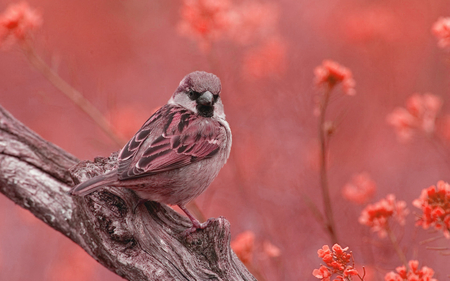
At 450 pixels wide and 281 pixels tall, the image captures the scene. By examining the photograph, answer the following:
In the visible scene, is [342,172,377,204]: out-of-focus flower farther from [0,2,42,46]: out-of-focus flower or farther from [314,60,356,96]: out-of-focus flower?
[0,2,42,46]: out-of-focus flower

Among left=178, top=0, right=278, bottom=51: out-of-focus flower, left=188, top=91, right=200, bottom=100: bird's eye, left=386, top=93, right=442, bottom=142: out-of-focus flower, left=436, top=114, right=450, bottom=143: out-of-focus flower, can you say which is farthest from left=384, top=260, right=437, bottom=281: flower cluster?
left=178, top=0, right=278, bottom=51: out-of-focus flower

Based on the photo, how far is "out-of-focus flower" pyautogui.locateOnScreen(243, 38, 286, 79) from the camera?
5531mm

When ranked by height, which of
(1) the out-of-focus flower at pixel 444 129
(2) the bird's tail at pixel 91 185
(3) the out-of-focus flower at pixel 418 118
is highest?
(1) the out-of-focus flower at pixel 444 129

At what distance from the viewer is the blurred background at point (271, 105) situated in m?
4.83

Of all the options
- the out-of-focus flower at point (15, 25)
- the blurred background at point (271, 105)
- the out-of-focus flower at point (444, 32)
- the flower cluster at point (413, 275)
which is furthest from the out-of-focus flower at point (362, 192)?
the out-of-focus flower at point (15, 25)

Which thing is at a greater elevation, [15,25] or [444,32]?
[15,25]

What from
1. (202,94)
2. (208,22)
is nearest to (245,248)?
(202,94)

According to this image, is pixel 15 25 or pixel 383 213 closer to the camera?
pixel 383 213

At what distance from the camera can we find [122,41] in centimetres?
873

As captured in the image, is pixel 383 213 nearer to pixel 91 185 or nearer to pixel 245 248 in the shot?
pixel 245 248

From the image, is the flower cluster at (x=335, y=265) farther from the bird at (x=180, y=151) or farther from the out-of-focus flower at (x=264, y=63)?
the out-of-focus flower at (x=264, y=63)

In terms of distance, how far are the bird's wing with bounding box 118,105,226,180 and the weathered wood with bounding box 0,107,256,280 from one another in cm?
20

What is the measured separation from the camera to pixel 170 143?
3715mm

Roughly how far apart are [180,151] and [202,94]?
0.67 metres
